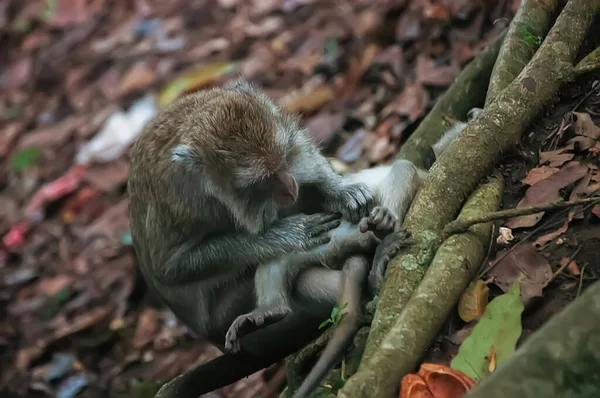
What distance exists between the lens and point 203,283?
4.27 metres

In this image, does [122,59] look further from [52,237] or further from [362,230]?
[362,230]

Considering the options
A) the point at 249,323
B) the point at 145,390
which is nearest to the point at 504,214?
the point at 249,323

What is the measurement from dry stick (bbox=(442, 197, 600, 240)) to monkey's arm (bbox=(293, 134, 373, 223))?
976mm

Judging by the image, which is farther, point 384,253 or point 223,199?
point 223,199

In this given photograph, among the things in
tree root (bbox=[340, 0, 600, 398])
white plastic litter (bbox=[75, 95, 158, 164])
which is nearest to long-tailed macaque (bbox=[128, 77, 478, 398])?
tree root (bbox=[340, 0, 600, 398])

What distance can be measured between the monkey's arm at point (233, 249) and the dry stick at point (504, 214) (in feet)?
2.95

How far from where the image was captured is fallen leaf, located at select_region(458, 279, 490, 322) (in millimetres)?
3066

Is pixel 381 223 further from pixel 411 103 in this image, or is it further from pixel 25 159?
pixel 25 159

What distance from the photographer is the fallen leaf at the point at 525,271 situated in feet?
9.85

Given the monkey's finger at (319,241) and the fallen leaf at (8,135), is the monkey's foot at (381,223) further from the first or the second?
the fallen leaf at (8,135)

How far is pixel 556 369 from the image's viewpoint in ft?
7.39

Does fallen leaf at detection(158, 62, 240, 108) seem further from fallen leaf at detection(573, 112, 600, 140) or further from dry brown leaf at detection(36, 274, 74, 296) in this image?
fallen leaf at detection(573, 112, 600, 140)

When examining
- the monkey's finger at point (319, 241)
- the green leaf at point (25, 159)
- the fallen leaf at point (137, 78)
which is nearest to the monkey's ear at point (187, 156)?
the monkey's finger at point (319, 241)

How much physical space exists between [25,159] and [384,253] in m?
7.41
